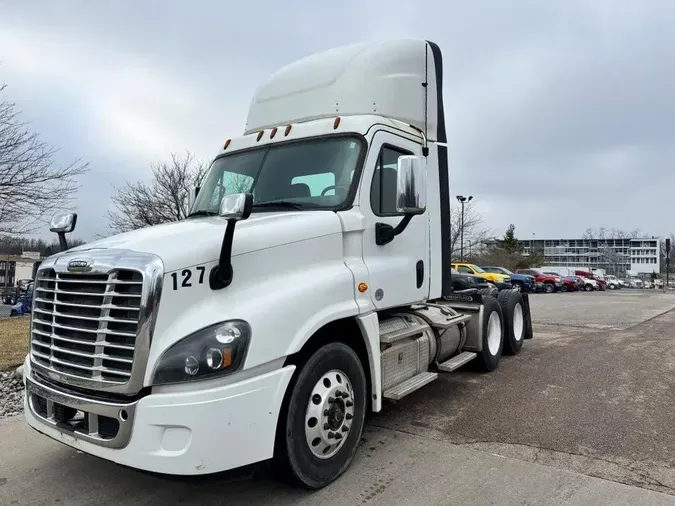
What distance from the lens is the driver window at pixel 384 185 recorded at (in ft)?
14.2

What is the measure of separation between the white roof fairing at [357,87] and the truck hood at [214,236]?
61.3 inches

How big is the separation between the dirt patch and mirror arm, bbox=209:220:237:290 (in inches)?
207

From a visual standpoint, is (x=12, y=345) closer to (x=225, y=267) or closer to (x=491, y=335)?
(x=225, y=267)

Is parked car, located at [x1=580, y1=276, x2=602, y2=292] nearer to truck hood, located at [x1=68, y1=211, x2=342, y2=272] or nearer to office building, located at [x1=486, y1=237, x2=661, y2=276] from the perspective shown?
truck hood, located at [x1=68, y1=211, x2=342, y2=272]

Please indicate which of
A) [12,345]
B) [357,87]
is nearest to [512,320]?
[357,87]

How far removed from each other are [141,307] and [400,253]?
8.29 feet

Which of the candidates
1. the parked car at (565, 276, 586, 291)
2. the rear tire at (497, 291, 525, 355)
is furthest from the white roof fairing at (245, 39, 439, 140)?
the parked car at (565, 276, 586, 291)

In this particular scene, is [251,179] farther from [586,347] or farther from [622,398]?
[586,347]

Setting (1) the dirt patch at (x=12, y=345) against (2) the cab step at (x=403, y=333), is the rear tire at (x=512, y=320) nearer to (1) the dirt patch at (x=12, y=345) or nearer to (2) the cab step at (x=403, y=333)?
(2) the cab step at (x=403, y=333)

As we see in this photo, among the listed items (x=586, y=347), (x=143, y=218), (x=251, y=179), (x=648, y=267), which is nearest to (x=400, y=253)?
(x=251, y=179)

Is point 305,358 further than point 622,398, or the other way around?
point 622,398

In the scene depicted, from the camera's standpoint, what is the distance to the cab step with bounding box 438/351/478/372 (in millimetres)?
5590

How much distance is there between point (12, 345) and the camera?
27.0 feet

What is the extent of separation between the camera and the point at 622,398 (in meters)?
5.86
